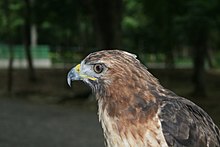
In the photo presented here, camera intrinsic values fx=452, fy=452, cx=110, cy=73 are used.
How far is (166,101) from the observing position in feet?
11.3

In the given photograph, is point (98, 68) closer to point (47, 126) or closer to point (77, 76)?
point (77, 76)

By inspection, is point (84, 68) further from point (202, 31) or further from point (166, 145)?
point (202, 31)

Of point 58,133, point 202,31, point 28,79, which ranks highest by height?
point 202,31

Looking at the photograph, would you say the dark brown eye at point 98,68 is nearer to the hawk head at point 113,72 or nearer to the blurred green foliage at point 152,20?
the hawk head at point 113,72

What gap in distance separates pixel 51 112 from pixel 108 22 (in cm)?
439

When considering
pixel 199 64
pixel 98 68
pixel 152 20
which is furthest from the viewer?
pixel 152 20

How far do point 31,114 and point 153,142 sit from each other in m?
12.3

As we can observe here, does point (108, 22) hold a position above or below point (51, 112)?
above

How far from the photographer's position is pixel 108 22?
17750mm

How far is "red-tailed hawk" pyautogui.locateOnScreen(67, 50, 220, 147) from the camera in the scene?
3316mm

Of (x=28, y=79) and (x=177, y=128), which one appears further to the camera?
(x=28, y=79)

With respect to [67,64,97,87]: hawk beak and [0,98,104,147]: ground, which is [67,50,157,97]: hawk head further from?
[0,98,104,147]: ground

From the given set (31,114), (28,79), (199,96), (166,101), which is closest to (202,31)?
(199,96)

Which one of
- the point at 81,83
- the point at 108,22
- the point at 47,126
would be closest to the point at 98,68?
the point at 81,83
